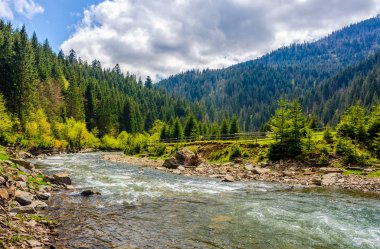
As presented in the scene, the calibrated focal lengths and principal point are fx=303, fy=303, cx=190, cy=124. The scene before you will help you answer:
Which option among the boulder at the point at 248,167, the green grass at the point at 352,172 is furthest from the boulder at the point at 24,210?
the green grass at the point at 352,172

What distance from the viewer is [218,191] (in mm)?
27062

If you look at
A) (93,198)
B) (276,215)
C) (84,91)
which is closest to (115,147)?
(84,91)

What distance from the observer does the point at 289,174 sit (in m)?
37.6

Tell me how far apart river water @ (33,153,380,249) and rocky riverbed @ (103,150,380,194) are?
16.0 ft

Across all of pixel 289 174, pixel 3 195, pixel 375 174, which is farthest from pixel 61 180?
pixel 375 174

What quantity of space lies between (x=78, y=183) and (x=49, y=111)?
7207 cm

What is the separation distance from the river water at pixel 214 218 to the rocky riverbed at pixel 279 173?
4.88 metres

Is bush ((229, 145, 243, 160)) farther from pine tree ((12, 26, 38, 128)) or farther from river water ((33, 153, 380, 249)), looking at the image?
pine tree ((12, 26, 38, 128))

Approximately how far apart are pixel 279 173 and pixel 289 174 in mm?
1329

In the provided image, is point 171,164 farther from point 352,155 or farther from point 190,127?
point 190,127

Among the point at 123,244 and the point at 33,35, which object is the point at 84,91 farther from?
the point at 123,244

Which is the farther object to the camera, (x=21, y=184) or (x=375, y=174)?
(x=375, y=174)

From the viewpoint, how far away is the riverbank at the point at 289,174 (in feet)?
101

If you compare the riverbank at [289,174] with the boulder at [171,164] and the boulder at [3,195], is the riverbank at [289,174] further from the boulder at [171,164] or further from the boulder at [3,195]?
the boulder at [3,195]
